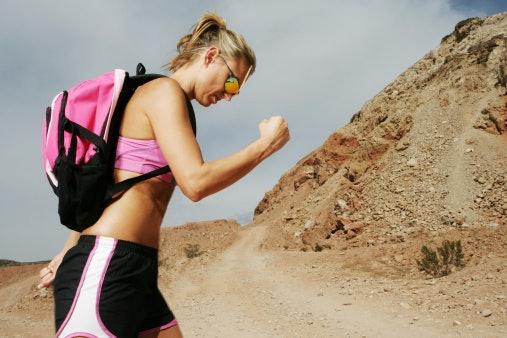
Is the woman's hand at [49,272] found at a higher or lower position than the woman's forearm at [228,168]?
lower

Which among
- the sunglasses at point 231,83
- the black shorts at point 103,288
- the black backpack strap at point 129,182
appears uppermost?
the sunglasses at point 231,83

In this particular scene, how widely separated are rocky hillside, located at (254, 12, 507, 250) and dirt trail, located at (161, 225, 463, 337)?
4776 mm

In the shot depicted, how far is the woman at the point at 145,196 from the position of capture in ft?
6.02

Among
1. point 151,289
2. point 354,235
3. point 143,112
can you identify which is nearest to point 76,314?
point 151,289

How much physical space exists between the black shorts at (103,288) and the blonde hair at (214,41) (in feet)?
3.08

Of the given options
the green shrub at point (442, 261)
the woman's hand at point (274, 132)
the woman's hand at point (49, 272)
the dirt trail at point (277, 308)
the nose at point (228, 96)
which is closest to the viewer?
the woman's hand at point (274, 132)

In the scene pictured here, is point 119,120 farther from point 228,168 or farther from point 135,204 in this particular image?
point 228,168

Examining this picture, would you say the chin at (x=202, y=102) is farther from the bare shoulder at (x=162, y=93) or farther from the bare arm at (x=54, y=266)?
the bare arm at (x=54, y=266)

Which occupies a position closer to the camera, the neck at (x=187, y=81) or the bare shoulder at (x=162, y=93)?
the bare shoulder at (x=162, y=93)

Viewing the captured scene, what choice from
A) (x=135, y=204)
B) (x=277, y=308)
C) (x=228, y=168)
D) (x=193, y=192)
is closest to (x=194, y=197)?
(x=193, y=192)

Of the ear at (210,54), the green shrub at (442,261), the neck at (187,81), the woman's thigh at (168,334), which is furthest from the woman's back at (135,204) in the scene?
the green shrub at (442,261)

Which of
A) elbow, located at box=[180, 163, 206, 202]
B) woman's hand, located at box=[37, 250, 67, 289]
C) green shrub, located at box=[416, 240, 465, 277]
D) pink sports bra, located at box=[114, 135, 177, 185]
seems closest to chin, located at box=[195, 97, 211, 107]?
pink sports bra, located at box=[114, 135, 177, 185]

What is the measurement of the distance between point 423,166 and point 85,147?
20989 millimetres

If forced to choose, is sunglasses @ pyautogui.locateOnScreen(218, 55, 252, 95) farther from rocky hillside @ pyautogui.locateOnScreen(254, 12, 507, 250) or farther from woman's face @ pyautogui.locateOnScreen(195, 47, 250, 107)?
rocky hillside @ pyautogui.locateOnScreen(254, 12, 507, 250)
